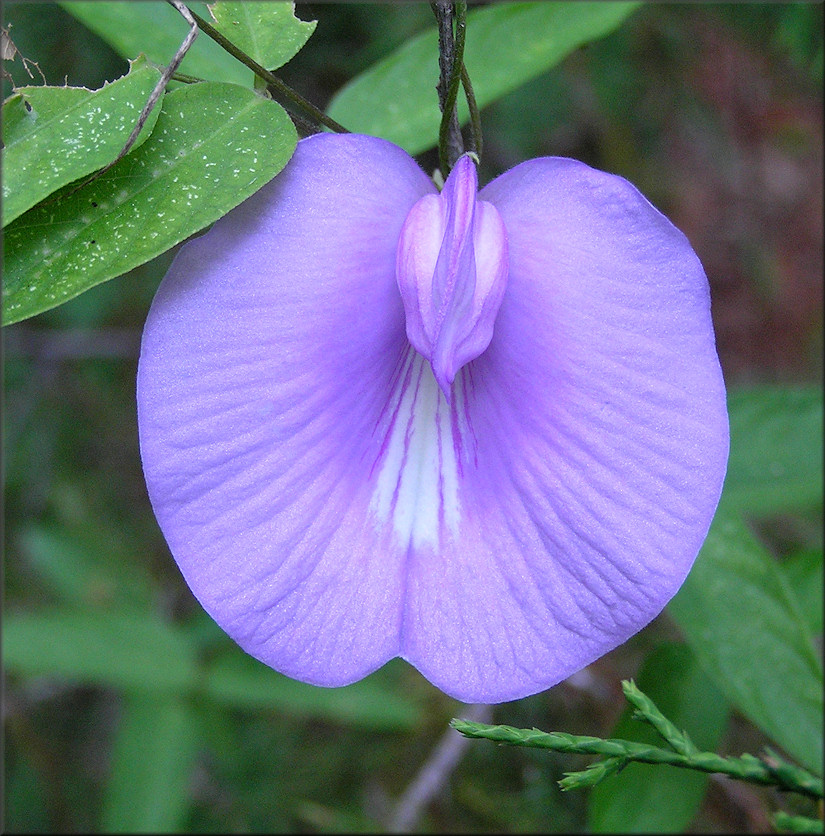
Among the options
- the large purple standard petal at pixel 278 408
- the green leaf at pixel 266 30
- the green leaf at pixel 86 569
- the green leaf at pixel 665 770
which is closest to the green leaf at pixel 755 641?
the green leaf at pixel 665 770

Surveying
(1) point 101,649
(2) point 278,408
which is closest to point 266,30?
(2) point 278,408

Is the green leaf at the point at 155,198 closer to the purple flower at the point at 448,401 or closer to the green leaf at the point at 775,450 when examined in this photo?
the purple flower at the point at 448,401

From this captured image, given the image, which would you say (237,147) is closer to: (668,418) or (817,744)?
(668,418)

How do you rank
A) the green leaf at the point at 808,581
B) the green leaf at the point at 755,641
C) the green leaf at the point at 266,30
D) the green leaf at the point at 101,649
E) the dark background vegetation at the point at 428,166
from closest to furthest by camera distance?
the green leaf at the point at 266,30 < the green leaf at the point at 755,641 < the green leaf at the point at 808,581 < the dark background vegetation at the point at 428,166 < the green leaf at the point at 101,649

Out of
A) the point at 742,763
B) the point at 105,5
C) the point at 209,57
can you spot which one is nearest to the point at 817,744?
the point at 742,763

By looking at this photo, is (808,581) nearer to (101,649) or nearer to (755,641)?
(755,641)

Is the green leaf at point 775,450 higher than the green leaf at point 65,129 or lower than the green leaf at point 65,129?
lower

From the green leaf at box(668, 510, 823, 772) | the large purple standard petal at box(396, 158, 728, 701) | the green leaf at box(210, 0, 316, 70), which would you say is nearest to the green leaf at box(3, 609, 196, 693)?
the green leaf at box(668, 510, 823, 772)
